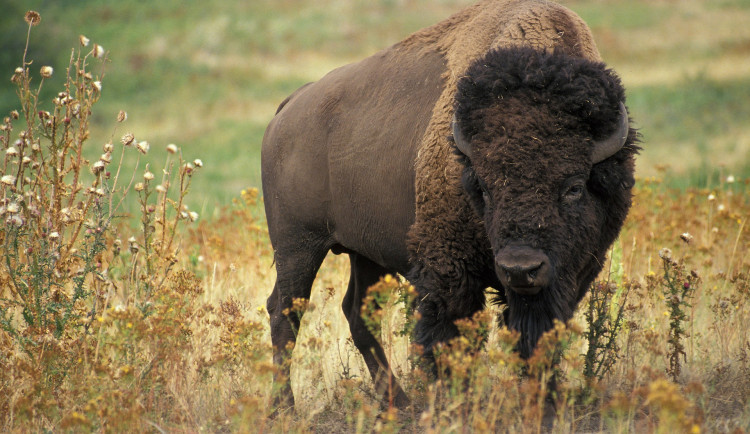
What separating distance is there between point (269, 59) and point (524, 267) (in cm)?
3952

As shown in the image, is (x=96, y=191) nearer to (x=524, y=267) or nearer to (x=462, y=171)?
(x=462, y=171)

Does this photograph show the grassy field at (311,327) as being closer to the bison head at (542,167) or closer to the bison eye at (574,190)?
the bison head at (542,167)

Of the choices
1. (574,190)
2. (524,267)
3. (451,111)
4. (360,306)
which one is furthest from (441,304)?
(360,306)

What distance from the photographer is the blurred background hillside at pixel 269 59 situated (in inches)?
1069

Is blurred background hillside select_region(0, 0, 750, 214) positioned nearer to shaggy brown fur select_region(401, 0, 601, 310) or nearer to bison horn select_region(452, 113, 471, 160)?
shaggy brown fur select_region(401, 0, 601, 310)

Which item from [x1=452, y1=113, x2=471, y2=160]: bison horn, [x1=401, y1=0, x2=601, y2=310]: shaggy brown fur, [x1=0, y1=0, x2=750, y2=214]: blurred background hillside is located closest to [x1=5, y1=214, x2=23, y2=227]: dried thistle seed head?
[x1=401, y1=0, x2=601, y2=310]: shaggy brown fur

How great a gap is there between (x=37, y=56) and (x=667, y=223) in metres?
28.1

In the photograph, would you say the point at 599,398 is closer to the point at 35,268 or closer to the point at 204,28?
the point at 35,268

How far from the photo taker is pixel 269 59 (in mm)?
41938

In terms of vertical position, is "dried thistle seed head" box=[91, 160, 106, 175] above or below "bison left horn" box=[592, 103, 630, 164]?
below

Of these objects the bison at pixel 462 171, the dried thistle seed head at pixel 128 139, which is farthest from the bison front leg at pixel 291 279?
the dried thistle seed head at pixel 128 139

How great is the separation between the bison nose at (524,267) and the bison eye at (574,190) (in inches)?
14.5

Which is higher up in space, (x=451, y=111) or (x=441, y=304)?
(x=451, y=111)

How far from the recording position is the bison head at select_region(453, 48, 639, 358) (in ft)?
13.0
